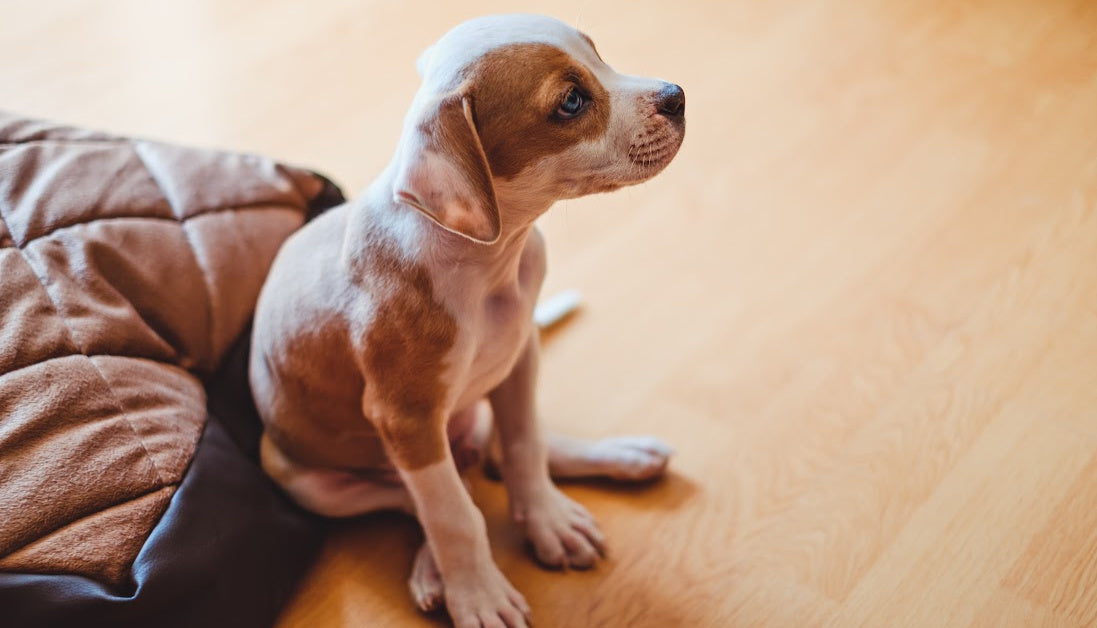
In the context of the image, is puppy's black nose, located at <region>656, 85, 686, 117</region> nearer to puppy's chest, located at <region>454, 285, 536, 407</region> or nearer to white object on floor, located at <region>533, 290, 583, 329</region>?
puppy's chest, located at <region>454, 285, 536, 407</region>

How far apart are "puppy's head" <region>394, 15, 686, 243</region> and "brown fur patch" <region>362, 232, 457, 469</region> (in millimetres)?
205

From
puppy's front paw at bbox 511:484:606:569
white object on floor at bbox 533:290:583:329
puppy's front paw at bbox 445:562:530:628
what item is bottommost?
puppy's front paw at bbox 445:562:530:628

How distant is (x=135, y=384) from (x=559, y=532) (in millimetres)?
883

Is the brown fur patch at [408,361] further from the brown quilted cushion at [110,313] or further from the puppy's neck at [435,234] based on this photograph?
the brown quilted cushion at [110,313]

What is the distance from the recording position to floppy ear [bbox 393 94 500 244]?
1568 millimetres

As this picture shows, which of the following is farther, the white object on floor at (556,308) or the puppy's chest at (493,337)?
the white object on floor at (556,308)

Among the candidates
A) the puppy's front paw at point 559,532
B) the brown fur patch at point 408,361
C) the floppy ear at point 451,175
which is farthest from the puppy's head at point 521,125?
the puppy's front paw at point 559,532

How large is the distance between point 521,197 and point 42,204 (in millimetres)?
1094

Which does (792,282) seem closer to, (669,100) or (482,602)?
(669,100)

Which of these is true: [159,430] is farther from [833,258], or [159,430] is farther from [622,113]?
[833,258]

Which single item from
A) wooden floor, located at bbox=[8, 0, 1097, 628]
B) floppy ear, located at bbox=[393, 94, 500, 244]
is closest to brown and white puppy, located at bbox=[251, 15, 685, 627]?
floppy ear, located at bbox=[393, 94, 500, 244]

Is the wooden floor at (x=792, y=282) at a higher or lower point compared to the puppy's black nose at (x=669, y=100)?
lower

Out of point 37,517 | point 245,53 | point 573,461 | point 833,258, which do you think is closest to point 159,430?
point 37,517

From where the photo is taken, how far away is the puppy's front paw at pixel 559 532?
6.89ft
